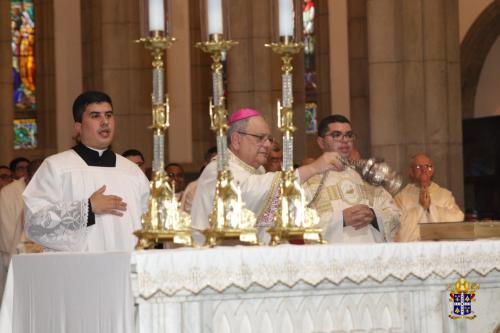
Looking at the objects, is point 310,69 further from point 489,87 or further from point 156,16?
point 156,16

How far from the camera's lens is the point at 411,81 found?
14.0 metres

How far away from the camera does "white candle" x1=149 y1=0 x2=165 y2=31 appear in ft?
19.8

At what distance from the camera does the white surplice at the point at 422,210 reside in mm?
12172

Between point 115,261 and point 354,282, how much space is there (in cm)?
101

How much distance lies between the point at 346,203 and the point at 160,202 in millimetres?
2880

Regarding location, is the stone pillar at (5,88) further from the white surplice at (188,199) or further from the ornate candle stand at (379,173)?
the ornate candle stand at (379,173)

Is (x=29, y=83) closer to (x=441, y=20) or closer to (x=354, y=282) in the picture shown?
(x=441, y=20)

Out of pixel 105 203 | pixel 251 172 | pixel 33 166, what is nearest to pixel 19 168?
pixel 33 166

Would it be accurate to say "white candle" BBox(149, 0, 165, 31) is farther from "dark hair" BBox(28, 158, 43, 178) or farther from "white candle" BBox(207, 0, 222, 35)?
"dark hair" BBox(28, 158, 43, 178)

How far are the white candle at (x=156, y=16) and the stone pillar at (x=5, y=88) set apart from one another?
17240 millimetres

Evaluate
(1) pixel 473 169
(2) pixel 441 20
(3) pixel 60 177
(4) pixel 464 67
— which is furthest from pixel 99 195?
(4) pixel 464 67

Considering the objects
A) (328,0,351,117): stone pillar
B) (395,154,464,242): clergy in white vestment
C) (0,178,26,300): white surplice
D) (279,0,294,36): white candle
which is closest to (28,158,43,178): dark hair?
(0,178,26,300): white surplice

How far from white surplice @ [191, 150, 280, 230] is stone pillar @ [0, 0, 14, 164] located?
16.2 metres

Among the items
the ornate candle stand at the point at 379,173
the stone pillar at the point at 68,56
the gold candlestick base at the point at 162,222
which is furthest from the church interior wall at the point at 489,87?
the gold candlestick base at the point at 162,222
